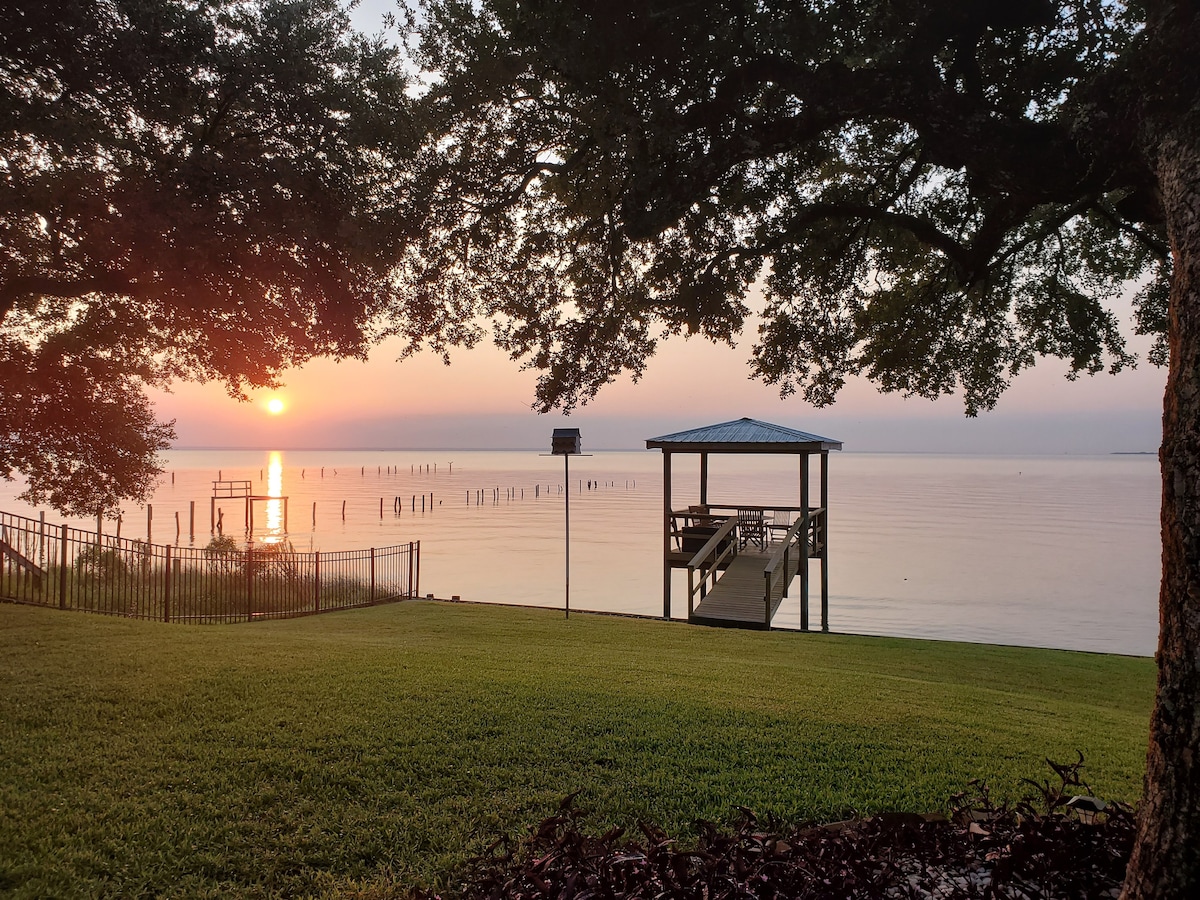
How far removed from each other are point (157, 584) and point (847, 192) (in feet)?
59.1

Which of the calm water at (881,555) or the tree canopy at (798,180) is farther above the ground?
the tree canopy at (798,180)

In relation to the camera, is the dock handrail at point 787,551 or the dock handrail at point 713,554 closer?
the dock handrail at point 787,551

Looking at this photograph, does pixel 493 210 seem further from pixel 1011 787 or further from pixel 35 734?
pixel 1011 787

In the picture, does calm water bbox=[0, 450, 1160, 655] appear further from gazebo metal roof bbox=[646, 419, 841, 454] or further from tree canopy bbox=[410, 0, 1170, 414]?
tree canopy bbox=[410, 0, 1170, 414]

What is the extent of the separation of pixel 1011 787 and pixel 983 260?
13.7 ft

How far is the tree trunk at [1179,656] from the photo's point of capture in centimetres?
251

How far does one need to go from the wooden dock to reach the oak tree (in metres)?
8.14

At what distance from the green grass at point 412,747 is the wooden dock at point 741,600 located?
5.28m

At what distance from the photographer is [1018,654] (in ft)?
44.5

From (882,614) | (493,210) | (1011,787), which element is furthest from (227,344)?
(882,614)

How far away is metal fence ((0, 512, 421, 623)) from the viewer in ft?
45.3

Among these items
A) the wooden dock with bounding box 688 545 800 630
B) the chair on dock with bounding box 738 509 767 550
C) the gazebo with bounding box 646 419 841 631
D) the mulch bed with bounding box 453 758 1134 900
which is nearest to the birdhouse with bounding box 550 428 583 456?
the gazebo with bounding box 646 419 841 631

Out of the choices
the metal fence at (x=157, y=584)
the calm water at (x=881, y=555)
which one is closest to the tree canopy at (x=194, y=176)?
the metal fence at (x=157, y=584)

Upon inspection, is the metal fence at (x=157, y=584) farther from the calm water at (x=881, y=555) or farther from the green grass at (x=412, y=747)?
the calm water at (x=881, y=555)
